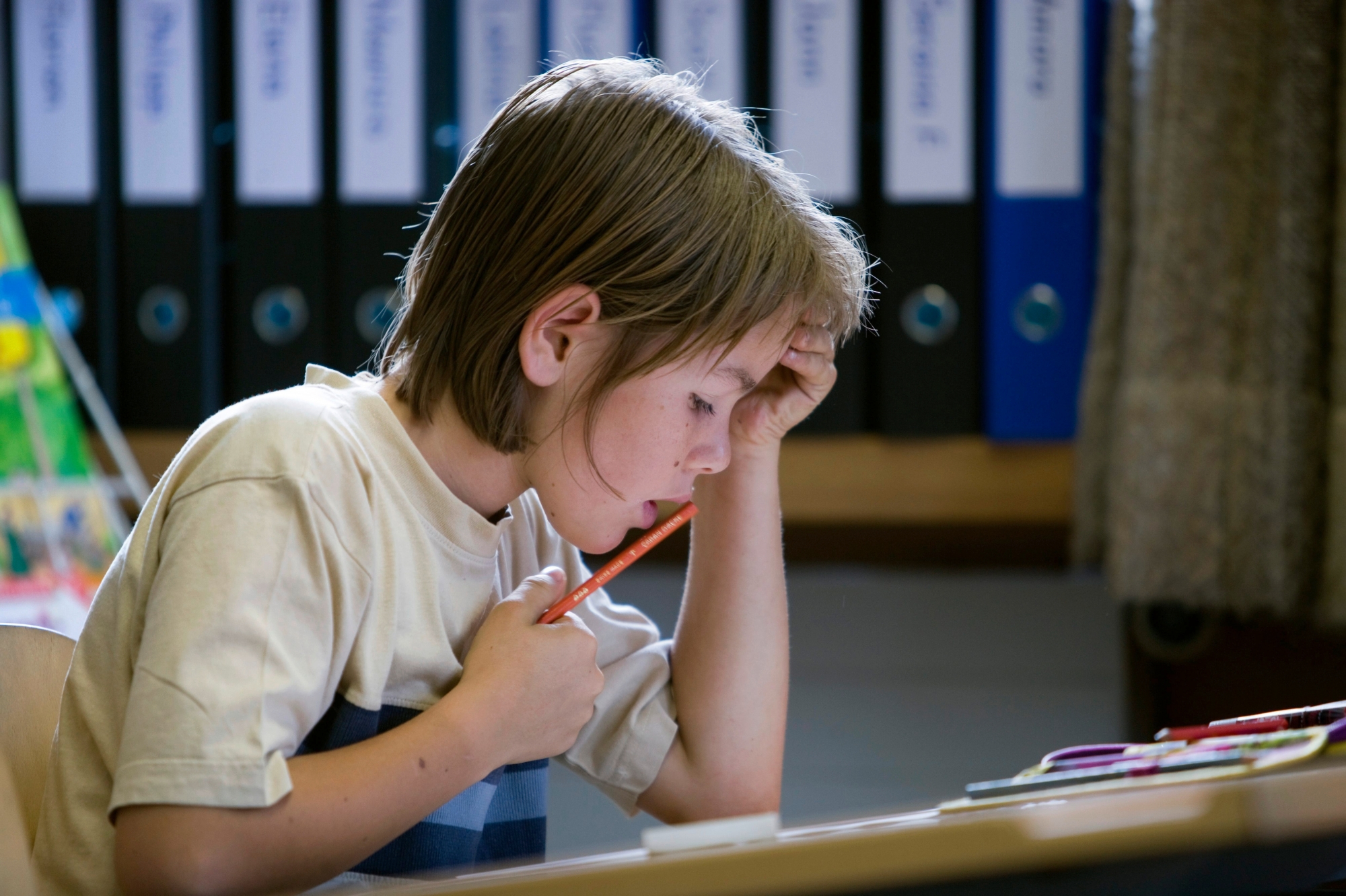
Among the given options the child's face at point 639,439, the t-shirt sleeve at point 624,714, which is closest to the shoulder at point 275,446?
the child's face at point 639,439

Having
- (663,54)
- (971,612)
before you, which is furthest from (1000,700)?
(663,54)

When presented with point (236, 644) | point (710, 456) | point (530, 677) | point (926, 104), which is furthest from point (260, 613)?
point (926, 104)

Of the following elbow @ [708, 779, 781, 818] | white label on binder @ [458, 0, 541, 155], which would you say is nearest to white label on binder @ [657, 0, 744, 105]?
white label on binder @ [458, 0, 541, 155]

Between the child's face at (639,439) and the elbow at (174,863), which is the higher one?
the child's face at (639,439)

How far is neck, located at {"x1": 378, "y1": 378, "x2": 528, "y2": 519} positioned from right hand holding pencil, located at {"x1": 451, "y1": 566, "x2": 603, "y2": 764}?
54 millimetres

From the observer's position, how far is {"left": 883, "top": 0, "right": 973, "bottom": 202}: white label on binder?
1.02m

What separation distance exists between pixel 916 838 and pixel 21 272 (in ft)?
3.29

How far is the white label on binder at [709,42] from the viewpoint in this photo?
1.03 meters

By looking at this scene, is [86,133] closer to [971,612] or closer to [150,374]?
[150,374]

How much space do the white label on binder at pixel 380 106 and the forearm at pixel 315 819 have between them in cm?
61

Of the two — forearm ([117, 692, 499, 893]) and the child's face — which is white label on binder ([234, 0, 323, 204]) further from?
forearm ([117, 692, 499, 893])

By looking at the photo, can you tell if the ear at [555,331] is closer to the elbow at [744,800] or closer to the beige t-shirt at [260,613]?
the beige t-shirt at [260,613]

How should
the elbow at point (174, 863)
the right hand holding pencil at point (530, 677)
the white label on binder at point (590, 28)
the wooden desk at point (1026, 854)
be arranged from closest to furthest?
the wooden desk at point (1026, 854) → the elbow at point (174, 863) → the right hand holding pencil at point (530, 677) → the white label on binder at point (590, 28)

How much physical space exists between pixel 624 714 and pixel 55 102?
2.56 feet
